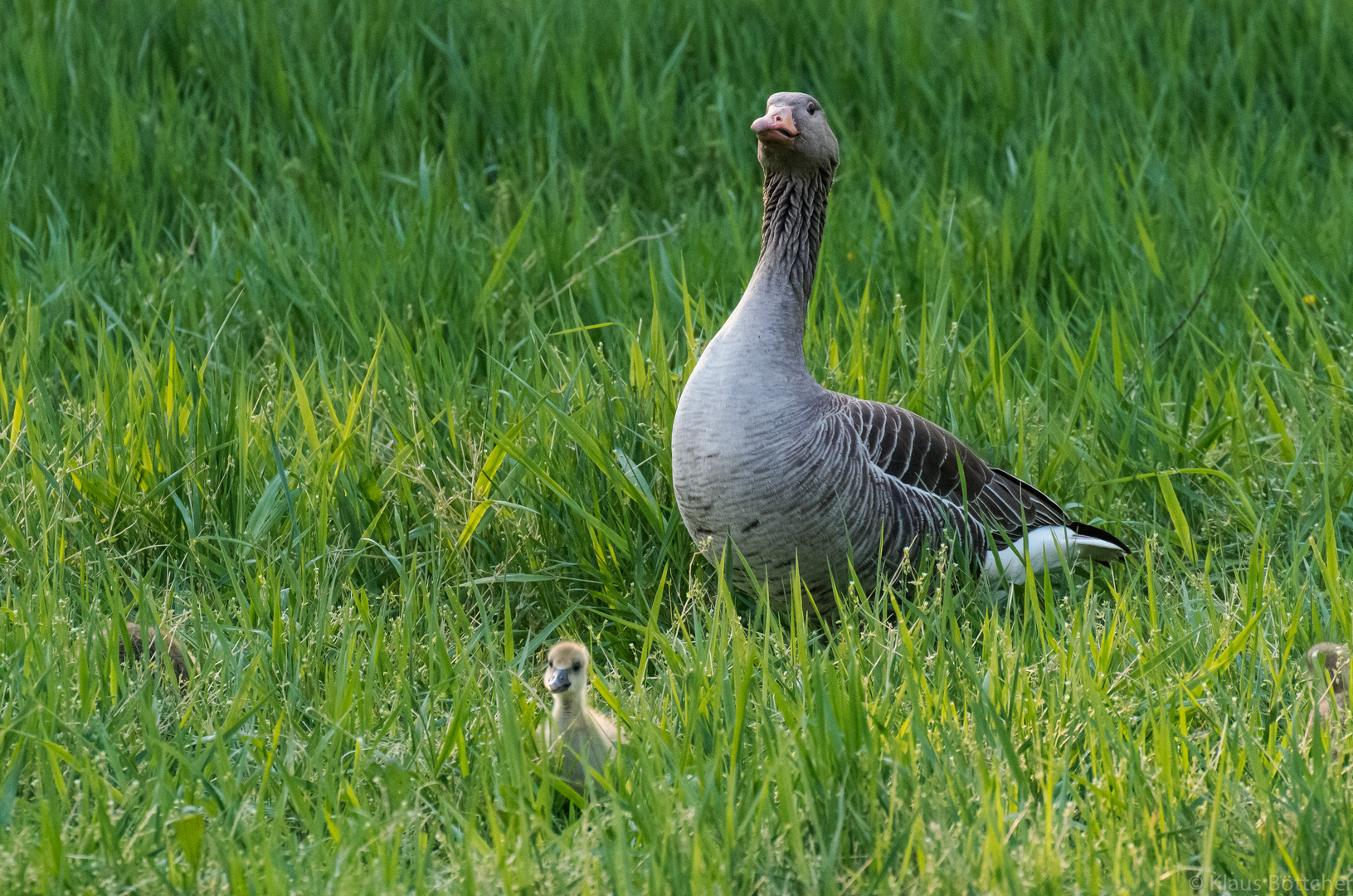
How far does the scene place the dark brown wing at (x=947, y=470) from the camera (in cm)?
420

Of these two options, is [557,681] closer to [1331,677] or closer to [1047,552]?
[1331,677]

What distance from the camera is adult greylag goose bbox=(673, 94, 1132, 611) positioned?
391cm

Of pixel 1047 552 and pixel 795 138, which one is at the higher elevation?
pixel 795 138

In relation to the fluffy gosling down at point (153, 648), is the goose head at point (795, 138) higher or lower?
higher

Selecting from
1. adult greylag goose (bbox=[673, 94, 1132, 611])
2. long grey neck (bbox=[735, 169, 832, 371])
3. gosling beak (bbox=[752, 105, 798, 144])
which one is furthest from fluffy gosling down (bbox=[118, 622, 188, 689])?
gosling beak (bbox=[752, 105, 798, 144])

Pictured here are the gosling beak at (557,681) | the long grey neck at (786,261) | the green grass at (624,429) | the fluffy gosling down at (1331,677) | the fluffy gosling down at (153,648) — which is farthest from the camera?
the long grey neck at (786,261)

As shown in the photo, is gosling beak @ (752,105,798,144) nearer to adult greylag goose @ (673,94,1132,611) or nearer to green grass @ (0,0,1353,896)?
adult greylag goose @ (673,94,1132,611)

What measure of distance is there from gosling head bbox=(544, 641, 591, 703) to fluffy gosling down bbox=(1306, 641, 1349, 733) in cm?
170

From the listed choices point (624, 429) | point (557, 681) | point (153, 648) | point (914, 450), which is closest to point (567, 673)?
point (557, 681)

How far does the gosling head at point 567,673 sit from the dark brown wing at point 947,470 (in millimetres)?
1276

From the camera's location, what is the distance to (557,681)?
10.2ft

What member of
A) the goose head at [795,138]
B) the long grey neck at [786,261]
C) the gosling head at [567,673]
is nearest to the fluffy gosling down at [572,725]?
the gosling head at [567,673]

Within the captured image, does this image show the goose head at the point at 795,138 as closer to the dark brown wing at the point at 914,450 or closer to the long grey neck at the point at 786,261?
the long grey neck at the point at 786,261

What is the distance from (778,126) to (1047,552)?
1.63 metres
